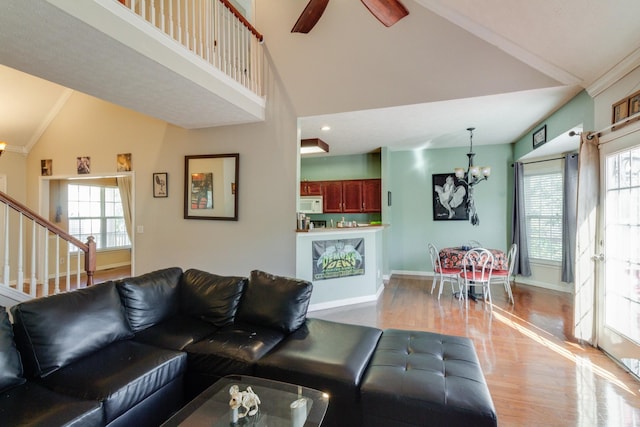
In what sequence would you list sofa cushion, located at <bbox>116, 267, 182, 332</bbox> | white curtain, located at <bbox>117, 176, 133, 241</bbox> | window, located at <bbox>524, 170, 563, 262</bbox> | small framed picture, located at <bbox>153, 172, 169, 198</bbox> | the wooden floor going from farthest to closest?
white curtain, located at <bbox>117, 176, 133, 241</bbox> < window, located at <bbox>524, 170, 563, 262</bbox> < small framed picture, located at <bbox>153, 172, 169, 198</bbox> < sofa cushion, located at <bbox>116, 267, 182, 332</bbox> < the wooden floor

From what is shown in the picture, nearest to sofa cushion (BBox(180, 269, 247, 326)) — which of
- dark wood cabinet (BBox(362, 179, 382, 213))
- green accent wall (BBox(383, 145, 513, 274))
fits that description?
green accent wall (BBox(383, 145, 513, 274))

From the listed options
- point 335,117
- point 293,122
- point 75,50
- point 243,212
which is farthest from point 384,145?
point 75,50

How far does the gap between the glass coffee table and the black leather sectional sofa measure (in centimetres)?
24

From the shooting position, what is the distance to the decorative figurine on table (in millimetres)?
1370

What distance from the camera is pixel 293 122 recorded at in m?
4.10

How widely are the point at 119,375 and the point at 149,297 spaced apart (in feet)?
2.75

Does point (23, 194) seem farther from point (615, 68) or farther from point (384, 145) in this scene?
point (615, 68)

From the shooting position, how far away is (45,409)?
1.38m

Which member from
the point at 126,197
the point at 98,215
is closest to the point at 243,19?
the point at 126,197

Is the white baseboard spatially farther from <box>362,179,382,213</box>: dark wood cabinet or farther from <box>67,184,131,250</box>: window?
<box>67,184,131,250</box>: window

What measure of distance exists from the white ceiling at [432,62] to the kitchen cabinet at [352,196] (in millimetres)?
1831

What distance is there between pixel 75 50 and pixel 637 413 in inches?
194

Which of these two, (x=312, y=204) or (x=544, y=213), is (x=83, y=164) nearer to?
(x=312, y=204)

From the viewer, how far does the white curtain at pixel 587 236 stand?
2988mm
